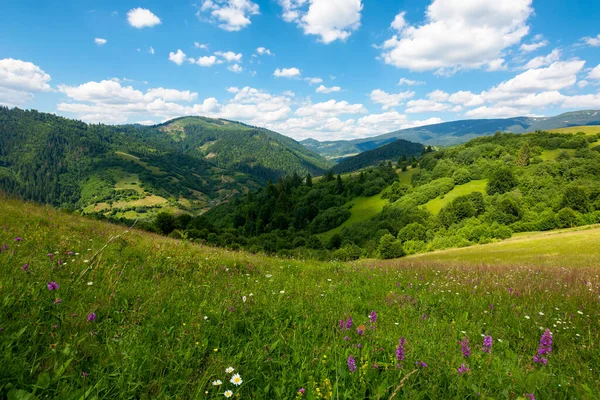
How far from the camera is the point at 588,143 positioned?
102000mm

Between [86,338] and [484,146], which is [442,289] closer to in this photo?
[86,338]

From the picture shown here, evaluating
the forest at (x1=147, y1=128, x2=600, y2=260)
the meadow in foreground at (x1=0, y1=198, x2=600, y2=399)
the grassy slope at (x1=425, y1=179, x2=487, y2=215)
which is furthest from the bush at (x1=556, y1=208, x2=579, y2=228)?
the meadow in foreground at (x1=0, y1=198, x2=600, y2=399)

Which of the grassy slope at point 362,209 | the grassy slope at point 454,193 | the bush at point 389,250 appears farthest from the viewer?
the grassy slope at point 362,209

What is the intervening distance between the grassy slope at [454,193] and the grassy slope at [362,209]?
1925 centimetres

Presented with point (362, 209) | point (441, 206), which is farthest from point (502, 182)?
point (362, 209)

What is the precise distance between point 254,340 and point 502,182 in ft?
354

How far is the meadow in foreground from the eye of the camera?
2.33m

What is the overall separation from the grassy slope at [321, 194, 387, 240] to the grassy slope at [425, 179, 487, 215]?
19.3 m

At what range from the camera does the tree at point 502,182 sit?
288 feet

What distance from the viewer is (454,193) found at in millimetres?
98250

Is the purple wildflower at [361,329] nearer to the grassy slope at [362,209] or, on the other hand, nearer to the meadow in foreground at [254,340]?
the meadow in foreground at [254,340]

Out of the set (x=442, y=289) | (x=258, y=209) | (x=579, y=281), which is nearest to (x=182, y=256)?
(x=442, y=289)

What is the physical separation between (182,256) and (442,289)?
6.94 meters

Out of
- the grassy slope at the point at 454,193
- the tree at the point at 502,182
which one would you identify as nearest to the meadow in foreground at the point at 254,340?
the grassy slope at the point at 454,193
